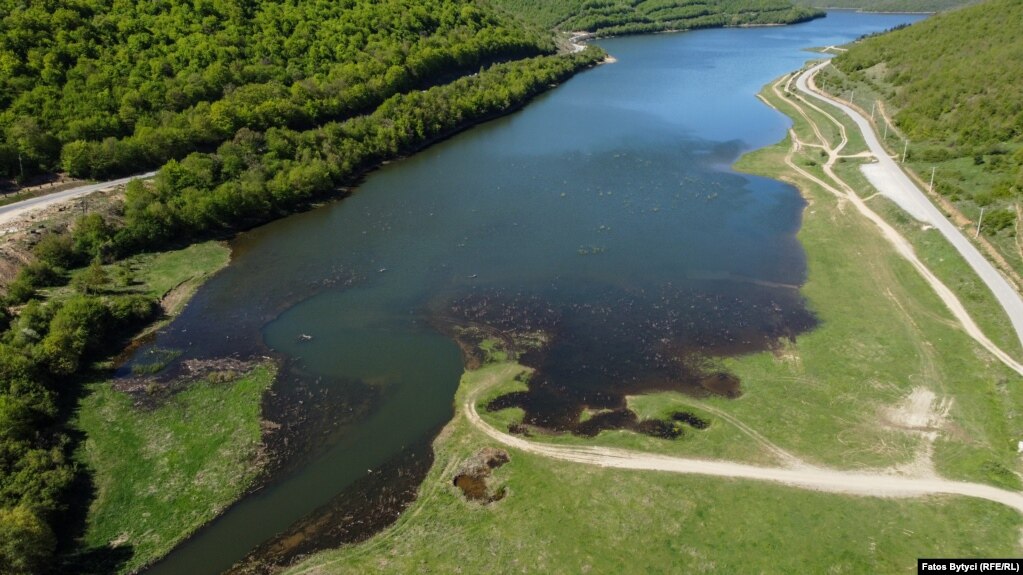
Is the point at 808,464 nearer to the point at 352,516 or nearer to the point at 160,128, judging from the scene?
the point at 352,516

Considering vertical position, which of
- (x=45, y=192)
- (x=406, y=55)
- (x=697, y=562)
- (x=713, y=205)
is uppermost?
(x=406, y=55)

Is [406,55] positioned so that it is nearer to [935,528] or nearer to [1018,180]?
[1018,180]

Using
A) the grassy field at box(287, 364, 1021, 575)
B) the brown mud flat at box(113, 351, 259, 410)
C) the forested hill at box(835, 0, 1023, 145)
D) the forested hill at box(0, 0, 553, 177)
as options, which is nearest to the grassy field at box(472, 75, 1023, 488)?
the grassy field at box(287, 364, 1021, 575)

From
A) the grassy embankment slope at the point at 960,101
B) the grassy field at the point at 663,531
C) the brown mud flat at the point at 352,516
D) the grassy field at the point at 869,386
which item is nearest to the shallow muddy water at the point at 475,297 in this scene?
the brown mud flat at the point at 352,516

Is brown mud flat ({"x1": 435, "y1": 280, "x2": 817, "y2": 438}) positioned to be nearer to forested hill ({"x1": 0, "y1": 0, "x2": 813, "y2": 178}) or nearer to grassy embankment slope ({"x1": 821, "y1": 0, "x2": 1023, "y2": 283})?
grassy embankment slope ({"x1": 821, "y1": 0, "x2": 1023, "y2": 283})

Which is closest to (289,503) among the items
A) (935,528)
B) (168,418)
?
(168,418)

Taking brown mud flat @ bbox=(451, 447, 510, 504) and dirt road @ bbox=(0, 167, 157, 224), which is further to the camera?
dirt road @ bbox=(0, 167, 157, 224)
